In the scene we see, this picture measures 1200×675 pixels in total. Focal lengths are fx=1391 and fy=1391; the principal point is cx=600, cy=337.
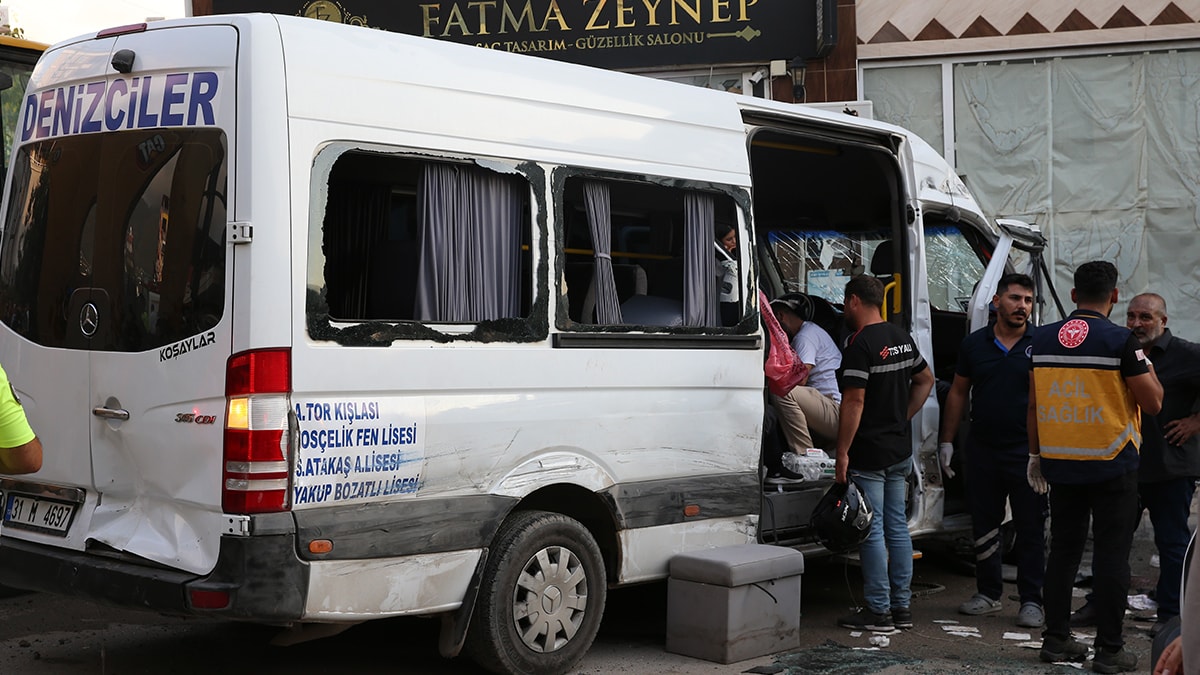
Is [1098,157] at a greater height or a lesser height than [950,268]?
greater

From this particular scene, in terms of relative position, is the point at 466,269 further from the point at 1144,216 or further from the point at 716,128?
the point at 1144,216

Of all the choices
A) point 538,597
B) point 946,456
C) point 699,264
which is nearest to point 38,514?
point 538,597

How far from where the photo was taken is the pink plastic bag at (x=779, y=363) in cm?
707

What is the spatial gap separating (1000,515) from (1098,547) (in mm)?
1287

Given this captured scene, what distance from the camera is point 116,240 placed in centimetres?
533

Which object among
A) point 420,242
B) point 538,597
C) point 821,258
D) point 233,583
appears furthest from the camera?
point 821,258

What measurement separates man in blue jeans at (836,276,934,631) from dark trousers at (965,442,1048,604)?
0.66 meters

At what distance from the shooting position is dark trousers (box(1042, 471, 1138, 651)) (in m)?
6.22

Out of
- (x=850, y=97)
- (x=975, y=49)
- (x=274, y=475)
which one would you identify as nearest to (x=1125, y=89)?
(x=975, y=49)

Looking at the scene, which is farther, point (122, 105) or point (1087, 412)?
point (1087, 412)

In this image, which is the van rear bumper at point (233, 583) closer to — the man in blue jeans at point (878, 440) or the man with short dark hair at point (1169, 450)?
the man in blue jeans at point (878, 440)

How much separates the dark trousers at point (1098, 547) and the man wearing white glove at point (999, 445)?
98 cm

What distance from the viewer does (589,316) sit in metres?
6.02

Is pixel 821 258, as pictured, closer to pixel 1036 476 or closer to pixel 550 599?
pixel 1036 476
